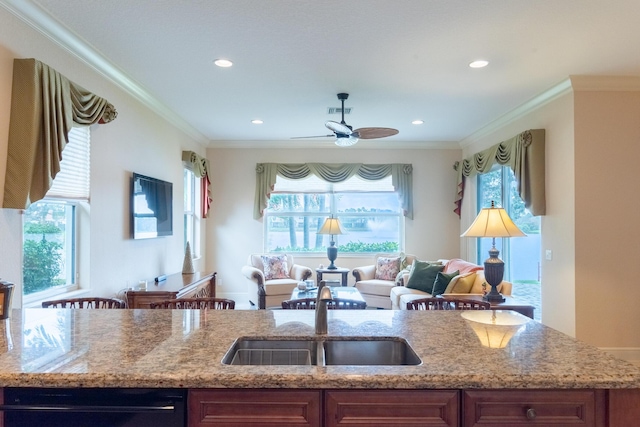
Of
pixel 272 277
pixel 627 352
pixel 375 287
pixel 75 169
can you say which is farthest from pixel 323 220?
pixel 627 352

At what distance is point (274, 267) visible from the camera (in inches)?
250

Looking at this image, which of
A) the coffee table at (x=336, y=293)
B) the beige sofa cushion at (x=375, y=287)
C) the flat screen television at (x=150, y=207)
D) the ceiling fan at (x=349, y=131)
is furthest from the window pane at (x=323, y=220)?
the ceiling fan at (x=349, y=131)

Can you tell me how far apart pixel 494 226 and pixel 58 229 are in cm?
350

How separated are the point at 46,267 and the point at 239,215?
3.98 metres

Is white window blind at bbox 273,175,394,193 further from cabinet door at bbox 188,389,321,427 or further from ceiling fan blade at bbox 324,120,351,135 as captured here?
cabinet door at bbox 188,389,321,427

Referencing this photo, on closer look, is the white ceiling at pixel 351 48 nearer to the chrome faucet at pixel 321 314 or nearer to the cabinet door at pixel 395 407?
the chrome faucet at pixel 321 314

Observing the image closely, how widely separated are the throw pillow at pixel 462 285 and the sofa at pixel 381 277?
144 centimetres

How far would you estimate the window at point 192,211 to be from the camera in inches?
236

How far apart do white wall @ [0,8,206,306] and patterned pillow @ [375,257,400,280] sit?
10.0 ft

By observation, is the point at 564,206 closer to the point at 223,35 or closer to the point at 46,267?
the point at 223,35

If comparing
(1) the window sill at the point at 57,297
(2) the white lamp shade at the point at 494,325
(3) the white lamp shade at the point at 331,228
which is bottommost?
(1) the window sill at the point at 57,297

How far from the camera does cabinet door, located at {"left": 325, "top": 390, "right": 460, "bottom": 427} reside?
1.26 m

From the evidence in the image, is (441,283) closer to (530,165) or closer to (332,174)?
(530,165)

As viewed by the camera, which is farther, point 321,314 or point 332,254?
point 332,254
